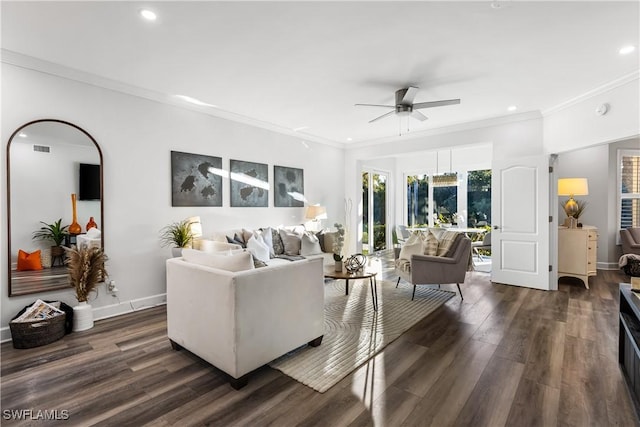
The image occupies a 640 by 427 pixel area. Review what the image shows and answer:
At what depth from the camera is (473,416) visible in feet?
5.99

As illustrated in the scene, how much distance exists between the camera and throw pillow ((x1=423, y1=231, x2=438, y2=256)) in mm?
4273

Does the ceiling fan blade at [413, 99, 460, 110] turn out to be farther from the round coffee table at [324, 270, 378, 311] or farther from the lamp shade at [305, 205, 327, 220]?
the lamp shade at [305, 205, 327, 220]

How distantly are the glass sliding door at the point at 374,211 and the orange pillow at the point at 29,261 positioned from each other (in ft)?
20.1

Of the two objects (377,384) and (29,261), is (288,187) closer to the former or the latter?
(29,261)

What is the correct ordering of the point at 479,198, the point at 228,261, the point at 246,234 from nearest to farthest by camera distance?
1. the point at 228,261
2. the point at 246,234
3. the point at 479,198

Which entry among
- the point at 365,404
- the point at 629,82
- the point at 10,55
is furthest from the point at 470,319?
the point at 10,55

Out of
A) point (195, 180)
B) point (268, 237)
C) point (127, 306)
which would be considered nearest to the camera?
point (127, 306)

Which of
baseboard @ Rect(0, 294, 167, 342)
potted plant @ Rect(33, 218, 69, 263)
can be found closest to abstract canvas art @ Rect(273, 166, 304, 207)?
baseboard @ Rect(0, 294, 167, 342)

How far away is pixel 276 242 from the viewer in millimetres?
5094

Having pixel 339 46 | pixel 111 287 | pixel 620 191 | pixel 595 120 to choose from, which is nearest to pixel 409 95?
pixel 339 46

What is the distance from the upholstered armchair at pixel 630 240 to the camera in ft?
18.1

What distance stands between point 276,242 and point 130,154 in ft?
8.08

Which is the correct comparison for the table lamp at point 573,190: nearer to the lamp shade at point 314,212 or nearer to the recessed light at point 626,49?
the recessed light at point 626,49

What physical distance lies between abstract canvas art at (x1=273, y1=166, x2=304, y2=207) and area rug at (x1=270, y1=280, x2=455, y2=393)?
1834 mm
